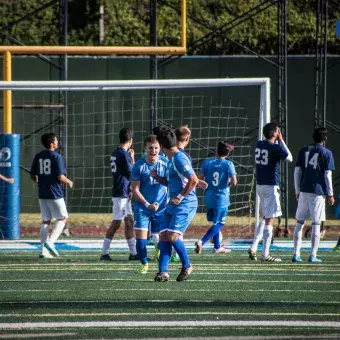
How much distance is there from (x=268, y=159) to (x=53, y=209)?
3558 mm

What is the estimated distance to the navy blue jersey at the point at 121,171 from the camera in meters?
16.5

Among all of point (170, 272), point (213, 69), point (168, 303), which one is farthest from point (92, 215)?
point (168, 303)

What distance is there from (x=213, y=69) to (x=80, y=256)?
9.92m

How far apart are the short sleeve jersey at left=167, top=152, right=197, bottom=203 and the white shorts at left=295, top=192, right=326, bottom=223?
354 centimetres

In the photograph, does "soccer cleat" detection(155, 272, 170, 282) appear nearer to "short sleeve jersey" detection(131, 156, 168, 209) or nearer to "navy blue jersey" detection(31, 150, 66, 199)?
"short sleeve jersey" detection(131, 156, 168, 209)

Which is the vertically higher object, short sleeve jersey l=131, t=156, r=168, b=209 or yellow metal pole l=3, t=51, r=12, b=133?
yellow metal pole l=3, t=51, r=12, b=133

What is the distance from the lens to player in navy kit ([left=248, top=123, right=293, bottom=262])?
16.0 meters

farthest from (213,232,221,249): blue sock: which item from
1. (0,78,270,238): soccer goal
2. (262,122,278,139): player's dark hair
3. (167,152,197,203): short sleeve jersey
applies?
(0,78,270,238): soccer goal

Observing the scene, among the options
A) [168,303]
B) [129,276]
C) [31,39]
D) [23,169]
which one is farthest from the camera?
[31,39]

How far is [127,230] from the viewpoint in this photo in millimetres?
16578

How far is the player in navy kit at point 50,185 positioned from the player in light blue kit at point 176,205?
431 centimetres

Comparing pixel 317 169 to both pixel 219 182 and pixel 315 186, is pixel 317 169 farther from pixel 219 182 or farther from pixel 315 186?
pixel 219 182

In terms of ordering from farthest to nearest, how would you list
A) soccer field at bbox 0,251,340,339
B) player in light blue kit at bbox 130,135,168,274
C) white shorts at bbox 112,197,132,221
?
white shorts at bbox 112,197,132,221
player in light blue kit at bbox 130,135,168,274
soccer field at bbox 0,251,340,339

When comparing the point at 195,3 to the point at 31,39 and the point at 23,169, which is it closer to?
the point at 31,39
